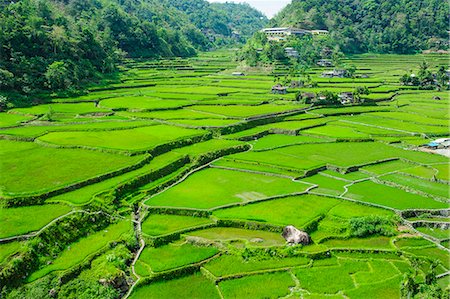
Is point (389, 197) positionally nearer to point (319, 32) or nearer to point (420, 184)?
point (420, 184)

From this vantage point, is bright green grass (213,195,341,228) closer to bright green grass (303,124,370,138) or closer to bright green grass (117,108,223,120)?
bright green grass (303,124,370,138)

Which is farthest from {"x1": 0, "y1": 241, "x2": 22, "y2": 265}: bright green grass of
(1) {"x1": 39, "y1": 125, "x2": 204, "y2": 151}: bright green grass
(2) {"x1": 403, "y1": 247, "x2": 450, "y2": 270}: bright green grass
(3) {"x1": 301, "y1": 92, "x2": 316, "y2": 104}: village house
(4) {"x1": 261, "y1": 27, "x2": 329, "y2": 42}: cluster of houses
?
(4) {"x1": 261, "y1": 27, "x2": 329, "y2": 42}: cluster of houses

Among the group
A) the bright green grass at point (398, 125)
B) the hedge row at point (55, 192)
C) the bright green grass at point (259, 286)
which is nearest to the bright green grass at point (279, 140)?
the bright green grass at point (398, 125)

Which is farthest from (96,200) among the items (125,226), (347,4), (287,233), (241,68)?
(347,4)

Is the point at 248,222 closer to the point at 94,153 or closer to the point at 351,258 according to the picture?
the point at 351,258

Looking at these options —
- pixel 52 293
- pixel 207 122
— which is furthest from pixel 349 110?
pixel 52 293

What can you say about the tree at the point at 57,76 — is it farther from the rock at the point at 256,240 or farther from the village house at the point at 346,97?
the rock at the point at 256,240
